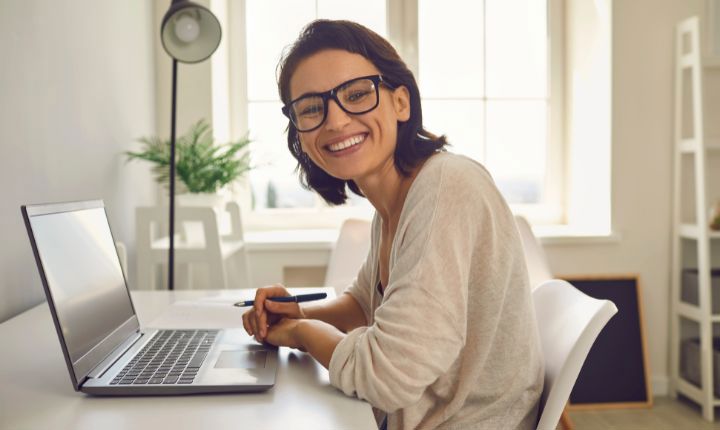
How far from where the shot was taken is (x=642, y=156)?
3.05 meters

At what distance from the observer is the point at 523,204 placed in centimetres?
338

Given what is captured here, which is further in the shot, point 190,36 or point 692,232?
point 692,232

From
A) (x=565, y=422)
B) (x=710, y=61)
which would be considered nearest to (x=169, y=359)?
(x=565, y=422)

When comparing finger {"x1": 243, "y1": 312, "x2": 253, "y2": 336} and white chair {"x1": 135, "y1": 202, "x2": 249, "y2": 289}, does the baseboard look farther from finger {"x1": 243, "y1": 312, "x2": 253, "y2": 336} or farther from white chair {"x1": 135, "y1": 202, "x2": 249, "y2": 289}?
finger {"x1": 243, "y1": 312, "x2": 253, "y2": 336}

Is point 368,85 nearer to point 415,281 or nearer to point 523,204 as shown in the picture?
point 415,281

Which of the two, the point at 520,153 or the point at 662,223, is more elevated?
the point at 520,153

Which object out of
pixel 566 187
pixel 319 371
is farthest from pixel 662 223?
pixel 319 371

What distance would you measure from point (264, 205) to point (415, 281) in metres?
2.44

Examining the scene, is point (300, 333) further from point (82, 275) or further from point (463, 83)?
point (463, 83)

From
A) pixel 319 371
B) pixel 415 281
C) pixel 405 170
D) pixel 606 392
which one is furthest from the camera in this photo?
pixel 606 392

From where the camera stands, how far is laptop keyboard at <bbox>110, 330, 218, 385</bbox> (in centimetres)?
93

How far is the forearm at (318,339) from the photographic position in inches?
40.1

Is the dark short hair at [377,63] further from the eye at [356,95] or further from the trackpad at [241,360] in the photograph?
the trackpad at [241,360]

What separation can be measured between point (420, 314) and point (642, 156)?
248cm
